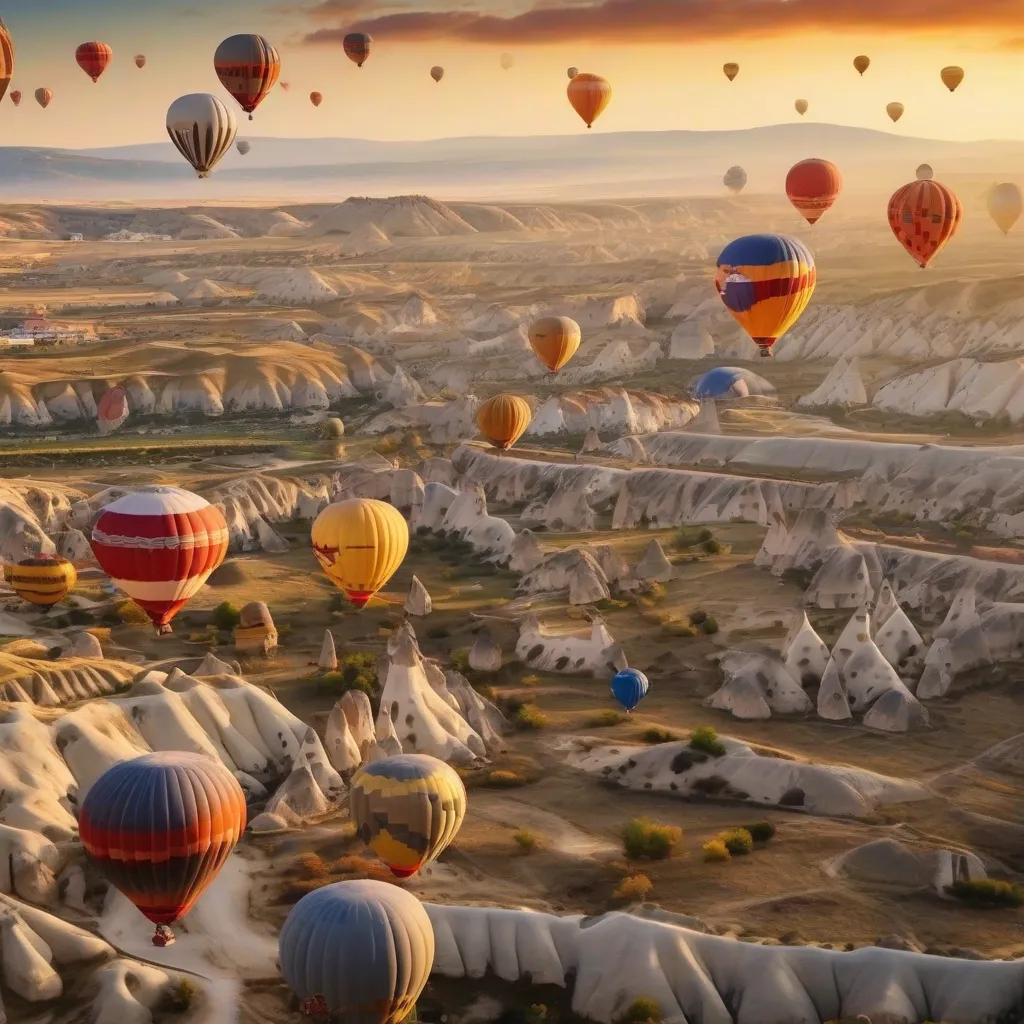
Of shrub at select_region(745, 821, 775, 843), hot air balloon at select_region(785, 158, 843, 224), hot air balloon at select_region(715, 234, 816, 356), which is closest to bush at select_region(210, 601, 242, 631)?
hot air balloon at select_region(715, 234, 816, 356)

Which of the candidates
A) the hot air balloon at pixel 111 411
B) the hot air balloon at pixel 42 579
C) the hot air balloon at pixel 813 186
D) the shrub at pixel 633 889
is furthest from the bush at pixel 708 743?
the hot air balloon at pixel 111 411

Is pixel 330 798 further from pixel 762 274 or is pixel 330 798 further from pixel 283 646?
pixel 762 274

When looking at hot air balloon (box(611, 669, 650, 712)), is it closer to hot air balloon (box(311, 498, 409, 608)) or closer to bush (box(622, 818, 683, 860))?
hot air balloon (box(311, 498, 409, 608))

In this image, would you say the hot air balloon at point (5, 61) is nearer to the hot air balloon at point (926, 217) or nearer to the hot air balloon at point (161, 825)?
the hot air balloon at point (161, 825)

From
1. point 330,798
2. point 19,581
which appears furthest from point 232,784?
point 19,581

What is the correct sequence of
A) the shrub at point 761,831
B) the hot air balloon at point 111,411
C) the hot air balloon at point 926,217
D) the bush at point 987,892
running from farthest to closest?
1. the hot air balloon at point 111,411
2. the hot air balloon at point 926,217
3. the shrub at point 761,831
4. the bush at point 987,892

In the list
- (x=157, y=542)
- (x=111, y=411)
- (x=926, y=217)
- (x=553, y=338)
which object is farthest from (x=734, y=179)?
(x=157, y=542)
